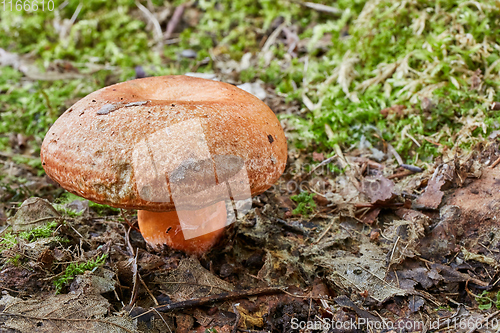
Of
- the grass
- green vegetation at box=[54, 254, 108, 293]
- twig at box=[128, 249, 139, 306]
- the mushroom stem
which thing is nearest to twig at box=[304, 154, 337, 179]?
the grass

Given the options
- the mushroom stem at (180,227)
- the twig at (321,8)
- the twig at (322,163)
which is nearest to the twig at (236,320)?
the mushroom stem at (180,227)

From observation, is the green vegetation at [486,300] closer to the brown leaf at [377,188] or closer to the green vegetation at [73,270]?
the brown leaf at [377,188]

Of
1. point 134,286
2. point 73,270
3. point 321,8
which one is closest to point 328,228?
point 134,286

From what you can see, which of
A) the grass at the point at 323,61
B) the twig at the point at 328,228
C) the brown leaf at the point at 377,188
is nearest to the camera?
the twig at the point at 328,228

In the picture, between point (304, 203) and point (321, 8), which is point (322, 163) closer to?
point (304, 203)

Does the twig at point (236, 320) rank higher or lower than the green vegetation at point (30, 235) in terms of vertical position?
lower

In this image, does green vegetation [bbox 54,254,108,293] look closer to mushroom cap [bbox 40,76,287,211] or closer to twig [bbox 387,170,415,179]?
mushroom cap [bbox 40,76,287,211]

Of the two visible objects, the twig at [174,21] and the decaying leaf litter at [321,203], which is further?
the twig at [174,21]
